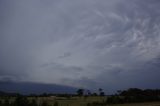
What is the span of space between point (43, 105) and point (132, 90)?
8394 centimetres

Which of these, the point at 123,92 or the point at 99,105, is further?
the point at 123,92

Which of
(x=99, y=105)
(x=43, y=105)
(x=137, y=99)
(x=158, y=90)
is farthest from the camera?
(x=158, y=90)

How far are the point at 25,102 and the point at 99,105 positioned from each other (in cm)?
3993

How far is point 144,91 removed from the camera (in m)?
148

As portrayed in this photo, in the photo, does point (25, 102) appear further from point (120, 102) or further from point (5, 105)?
point (120, 102)

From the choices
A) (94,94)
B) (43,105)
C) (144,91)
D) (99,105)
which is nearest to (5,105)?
(43,105)

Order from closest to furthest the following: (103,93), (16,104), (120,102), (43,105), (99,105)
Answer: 1. (16,104)
2. (43,105)
3. (99,105)
4. (120,102)
5. (103,93)

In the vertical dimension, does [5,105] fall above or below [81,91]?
below

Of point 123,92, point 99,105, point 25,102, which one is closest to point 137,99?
point 99,105

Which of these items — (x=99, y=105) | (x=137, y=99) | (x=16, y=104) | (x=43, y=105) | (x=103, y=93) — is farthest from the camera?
(x=103, y=93)

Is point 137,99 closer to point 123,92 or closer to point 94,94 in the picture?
point 123,92

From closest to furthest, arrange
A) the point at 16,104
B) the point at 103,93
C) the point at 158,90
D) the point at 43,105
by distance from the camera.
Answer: the point at 16,104
the point at 43,105
the point at 158,90
the point at 103,93

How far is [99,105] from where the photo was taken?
102 m

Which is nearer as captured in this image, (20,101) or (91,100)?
(20,101)
